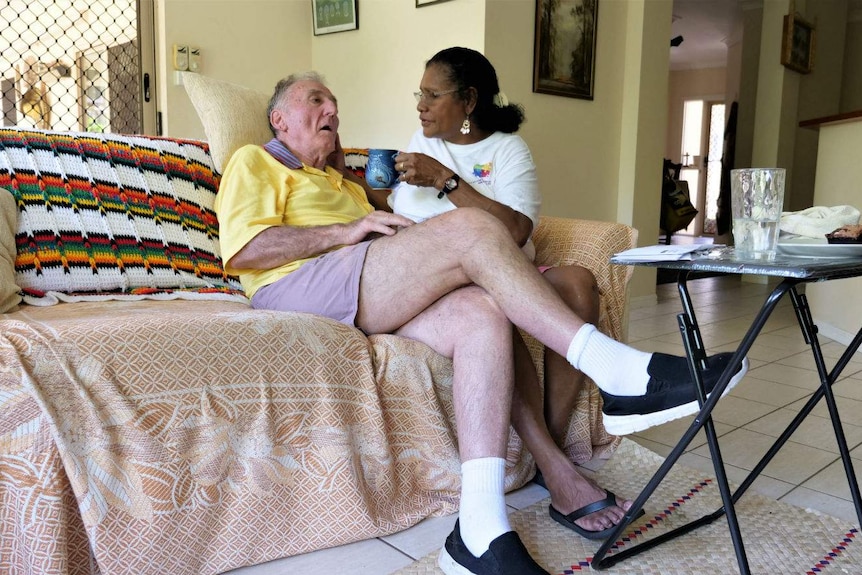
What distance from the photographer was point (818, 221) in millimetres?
1419

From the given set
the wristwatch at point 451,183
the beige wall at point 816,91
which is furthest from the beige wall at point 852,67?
the wristwatch at point 451,183

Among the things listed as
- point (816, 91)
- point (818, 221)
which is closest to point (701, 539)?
point (818, 221)

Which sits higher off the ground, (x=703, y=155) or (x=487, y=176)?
(x=703, y=155)

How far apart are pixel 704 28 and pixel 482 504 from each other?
8.42 m

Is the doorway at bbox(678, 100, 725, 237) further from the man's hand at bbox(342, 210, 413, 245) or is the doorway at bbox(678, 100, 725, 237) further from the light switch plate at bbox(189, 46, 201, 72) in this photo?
the man's hand at bbox(342, 210, 413, 245)

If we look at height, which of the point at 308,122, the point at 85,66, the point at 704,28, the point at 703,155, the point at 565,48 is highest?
the point at 704,28

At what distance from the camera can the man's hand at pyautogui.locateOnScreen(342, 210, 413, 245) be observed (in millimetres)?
1645

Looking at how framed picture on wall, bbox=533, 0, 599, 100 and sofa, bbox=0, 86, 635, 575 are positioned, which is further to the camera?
framed picture on wall, bbox=533, 0, 599, 100

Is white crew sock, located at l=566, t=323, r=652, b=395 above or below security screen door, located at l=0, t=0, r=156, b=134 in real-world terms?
below

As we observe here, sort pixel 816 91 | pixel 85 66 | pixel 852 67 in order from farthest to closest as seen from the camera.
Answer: pixel 852 67 < pixel 816 91 < pixel 85 66

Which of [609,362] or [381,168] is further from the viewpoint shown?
[381,168]

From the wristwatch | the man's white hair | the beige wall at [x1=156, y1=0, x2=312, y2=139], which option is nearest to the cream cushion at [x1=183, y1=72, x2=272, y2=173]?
the man's white hair

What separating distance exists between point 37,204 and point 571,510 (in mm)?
1454

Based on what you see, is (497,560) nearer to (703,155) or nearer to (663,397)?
(663,397)
